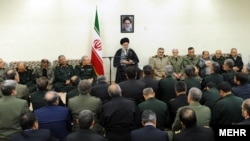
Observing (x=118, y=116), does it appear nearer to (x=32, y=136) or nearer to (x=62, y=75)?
(x=32, y=136)

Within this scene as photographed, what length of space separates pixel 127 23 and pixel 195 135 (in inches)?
250

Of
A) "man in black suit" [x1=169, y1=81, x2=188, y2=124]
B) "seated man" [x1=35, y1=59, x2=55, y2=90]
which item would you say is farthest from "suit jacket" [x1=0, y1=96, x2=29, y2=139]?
"seated man" [x1=35, y1=59, x2=55, y2=90]

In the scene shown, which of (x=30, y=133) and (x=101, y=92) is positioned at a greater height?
(x=101, y=92)

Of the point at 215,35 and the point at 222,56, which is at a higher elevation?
the point at 215,35

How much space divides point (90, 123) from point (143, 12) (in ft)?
21.4

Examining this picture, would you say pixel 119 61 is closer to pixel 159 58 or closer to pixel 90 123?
pixel 159 58

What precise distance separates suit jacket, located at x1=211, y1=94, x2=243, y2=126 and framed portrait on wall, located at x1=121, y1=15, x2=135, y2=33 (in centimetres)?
529

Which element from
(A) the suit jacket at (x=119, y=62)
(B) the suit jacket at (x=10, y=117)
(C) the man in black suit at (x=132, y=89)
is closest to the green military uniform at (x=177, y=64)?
(A) the suit jacket at (x=119, y=62)

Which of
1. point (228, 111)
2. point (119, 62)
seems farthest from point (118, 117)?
point (119, 62)

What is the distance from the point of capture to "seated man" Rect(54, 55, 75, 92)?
7.88m

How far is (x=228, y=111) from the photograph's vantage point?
411 centimetres

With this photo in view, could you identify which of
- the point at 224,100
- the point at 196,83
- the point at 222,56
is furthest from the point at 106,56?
the point at 224,100

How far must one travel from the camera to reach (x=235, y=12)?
9.83 metres

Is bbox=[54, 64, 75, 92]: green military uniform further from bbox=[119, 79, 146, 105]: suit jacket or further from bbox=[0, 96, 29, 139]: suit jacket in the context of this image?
bbox=[0, 96, 29, 139]: suit jacket
